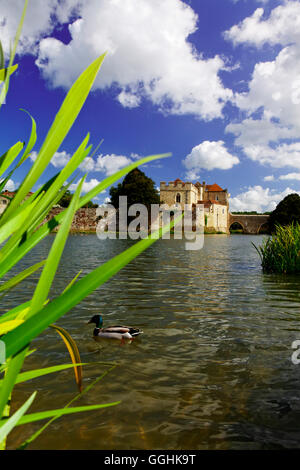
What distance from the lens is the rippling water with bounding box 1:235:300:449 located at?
3.24 metres

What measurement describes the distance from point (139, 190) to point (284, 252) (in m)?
47.2

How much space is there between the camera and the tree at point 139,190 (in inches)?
2356

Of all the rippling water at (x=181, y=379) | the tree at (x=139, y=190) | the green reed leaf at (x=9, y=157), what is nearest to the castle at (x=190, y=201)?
the tree at (x=139, y=190)

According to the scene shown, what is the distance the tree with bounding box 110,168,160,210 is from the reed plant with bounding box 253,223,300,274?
46.4 metres

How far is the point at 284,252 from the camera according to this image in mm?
13820

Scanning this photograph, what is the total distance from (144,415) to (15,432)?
1.23m

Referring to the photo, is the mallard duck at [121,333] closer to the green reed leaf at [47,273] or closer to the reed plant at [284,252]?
the green reed leaf at [47,273]

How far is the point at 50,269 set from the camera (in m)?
0.75

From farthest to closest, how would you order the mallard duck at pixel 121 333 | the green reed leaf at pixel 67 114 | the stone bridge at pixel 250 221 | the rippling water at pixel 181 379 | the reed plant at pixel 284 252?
1. the stone bridge at pixel 250 221
2. the reed plant at pixel 284 252
3. the mallard duck at pixel 121 333
4. the rippling water at pixel 181 379
5. the green reed leaf at pixel 67 114

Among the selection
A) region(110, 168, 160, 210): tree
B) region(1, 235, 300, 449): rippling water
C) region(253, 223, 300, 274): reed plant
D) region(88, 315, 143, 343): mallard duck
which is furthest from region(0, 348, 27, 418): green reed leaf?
region(110, 168, 160, 210): tree

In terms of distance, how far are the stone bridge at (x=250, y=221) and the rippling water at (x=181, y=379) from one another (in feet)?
273

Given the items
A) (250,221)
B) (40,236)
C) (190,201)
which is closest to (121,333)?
(40,236)

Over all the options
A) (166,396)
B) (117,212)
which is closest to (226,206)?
(117,212)

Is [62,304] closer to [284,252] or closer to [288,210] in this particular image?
[284,252]
